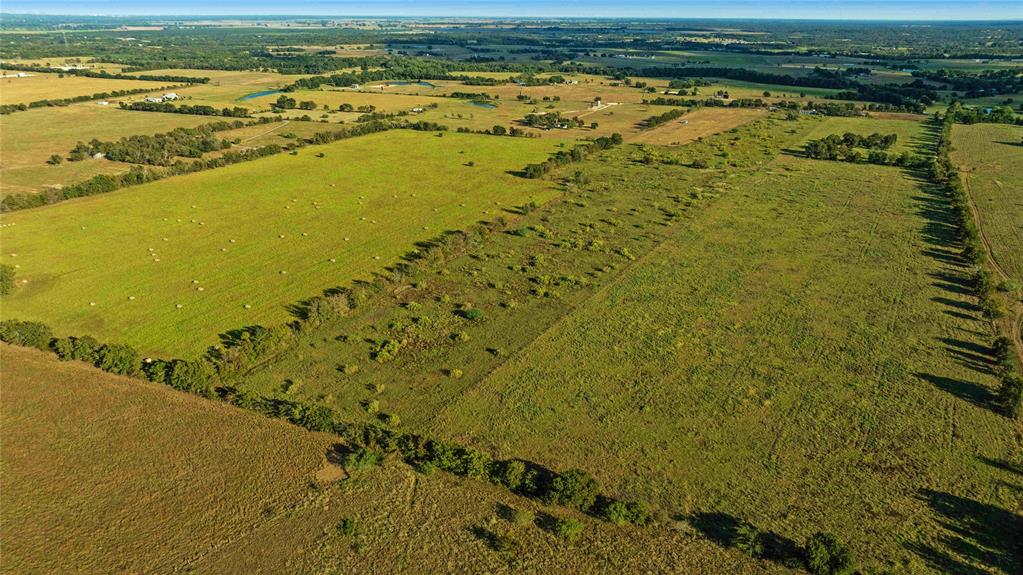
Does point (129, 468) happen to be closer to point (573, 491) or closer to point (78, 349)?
point (78, 349)

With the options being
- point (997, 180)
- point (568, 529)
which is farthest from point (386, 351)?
point (997, 180)

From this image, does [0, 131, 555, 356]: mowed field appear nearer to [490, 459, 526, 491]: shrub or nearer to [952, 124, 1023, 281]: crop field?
[490, 459, 526, 491]: shrub

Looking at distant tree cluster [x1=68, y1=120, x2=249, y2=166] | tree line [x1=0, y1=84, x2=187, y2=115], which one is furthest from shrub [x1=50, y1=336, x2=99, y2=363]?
tree line [x1=0, y1=84, x2=187, y2=115]

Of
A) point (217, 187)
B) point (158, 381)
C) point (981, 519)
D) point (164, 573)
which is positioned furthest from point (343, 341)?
point (217, 187)

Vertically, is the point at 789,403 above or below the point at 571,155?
below

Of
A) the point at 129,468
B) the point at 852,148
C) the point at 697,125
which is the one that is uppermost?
the point at 852,148
